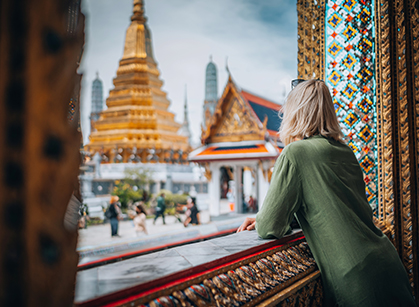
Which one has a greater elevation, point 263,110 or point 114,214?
point 263,110

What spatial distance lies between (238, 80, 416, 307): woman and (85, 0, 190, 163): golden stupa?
11074 millimetres

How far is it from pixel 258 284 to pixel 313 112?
57 cm

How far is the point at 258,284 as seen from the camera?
76 centimetres

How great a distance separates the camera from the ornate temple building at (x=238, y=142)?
6922 millimetres

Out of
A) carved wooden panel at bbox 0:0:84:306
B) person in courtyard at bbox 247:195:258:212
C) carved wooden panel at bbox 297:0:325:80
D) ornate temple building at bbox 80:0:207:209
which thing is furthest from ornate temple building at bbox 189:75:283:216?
carved wooden panel at bbox 0:0:84:306

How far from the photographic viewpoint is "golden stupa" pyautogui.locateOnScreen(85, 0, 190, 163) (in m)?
Result: 12.1

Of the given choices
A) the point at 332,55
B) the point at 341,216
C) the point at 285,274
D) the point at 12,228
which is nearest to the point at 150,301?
the point at 12,228

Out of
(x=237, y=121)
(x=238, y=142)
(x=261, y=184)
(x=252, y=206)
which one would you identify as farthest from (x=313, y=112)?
(x=252, y=206)

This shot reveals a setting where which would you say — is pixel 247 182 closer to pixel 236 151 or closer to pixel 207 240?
pixel 236 151

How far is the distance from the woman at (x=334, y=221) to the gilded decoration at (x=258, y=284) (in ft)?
0.17

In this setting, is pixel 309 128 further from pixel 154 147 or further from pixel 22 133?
pixel 154 147

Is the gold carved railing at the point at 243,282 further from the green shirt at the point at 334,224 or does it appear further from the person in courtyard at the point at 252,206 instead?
the person in courtyard at the point at 252,206

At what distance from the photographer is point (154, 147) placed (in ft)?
39.5

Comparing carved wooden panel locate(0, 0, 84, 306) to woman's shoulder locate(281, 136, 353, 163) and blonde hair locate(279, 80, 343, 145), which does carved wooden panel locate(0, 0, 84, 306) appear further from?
blonde hair locate(279, 80, 343, 145)
